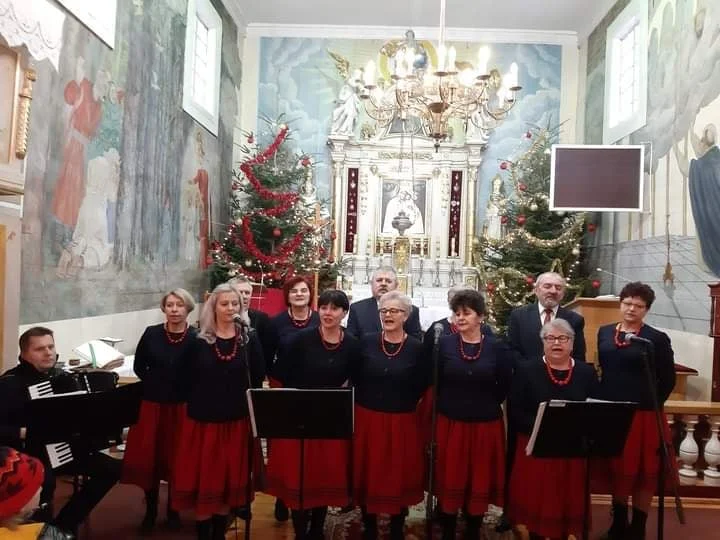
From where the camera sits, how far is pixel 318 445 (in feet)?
12.8

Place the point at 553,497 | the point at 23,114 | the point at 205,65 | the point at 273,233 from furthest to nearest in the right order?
the point at 205,65 < the point at 273,233 < the point at 23,114 < the point at 553,497

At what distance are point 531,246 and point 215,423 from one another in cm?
786

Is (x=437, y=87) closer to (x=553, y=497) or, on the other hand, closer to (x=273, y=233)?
(x=553, y=497)

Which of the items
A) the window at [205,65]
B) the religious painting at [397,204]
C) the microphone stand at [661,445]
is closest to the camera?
the microphone stand at [661,445]

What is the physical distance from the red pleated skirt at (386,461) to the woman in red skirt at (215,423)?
70cm

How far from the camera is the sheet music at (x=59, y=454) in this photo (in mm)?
3615

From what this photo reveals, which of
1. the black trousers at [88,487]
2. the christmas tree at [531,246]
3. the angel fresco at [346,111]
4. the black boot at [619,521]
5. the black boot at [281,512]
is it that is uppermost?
the angel fresco at [346,111]

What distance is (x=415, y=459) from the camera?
Answer: 13.0 feet

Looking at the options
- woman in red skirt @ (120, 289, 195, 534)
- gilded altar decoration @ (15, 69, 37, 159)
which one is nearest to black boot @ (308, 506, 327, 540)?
woman in red skirt @ (120, 289, 195, 534)

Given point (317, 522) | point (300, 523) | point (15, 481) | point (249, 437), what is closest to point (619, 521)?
point (317, 522)

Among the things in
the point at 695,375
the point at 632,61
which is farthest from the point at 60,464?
the point at 632,61

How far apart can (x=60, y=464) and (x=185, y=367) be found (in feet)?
2.91

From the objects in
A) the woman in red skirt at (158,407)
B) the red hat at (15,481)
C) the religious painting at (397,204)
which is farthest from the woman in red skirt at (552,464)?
the religious painting at (397,204)

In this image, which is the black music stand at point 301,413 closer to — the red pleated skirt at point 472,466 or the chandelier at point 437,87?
the red pleated skirt at point 472,466
